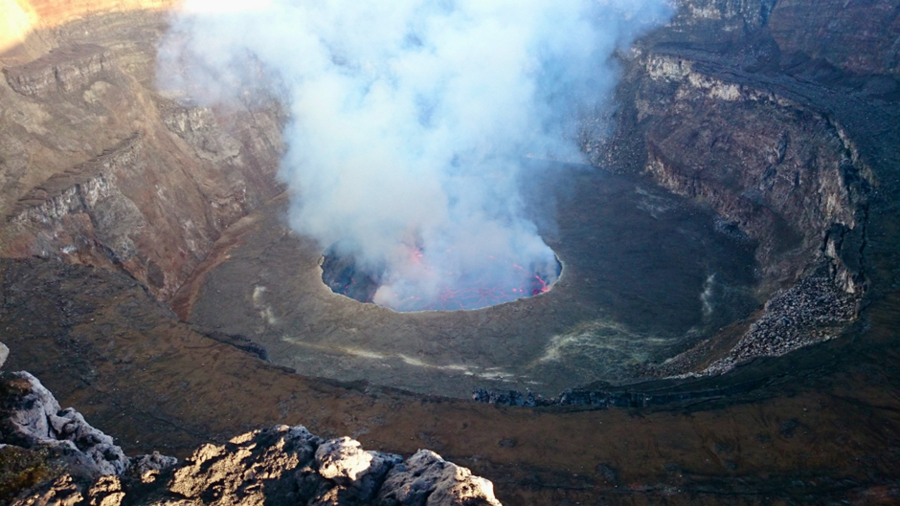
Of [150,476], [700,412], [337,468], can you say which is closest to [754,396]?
[700,412]

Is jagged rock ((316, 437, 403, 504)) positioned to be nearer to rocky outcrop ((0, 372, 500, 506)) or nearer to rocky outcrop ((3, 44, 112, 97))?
rocky outcrop ((0, 372, 500, 506))

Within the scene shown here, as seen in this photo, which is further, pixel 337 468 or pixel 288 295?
pixel 288 295

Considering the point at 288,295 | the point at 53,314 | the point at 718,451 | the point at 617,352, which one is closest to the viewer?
the point at 718,451

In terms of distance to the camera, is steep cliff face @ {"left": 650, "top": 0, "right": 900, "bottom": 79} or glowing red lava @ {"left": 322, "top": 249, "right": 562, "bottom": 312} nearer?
glowing red lava @ {"left": 322, "top": 249, "right": 562, "bottom": 312}

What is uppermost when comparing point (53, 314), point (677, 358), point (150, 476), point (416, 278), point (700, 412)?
point (416, 278)

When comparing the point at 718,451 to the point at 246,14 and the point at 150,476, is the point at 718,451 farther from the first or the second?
the point at 246,14

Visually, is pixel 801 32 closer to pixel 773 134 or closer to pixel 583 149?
pixel 773 134

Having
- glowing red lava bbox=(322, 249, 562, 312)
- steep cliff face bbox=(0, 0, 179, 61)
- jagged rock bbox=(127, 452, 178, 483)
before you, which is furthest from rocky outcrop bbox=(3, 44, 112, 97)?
jagged rock bbox=(127, 452, 178, 483)
